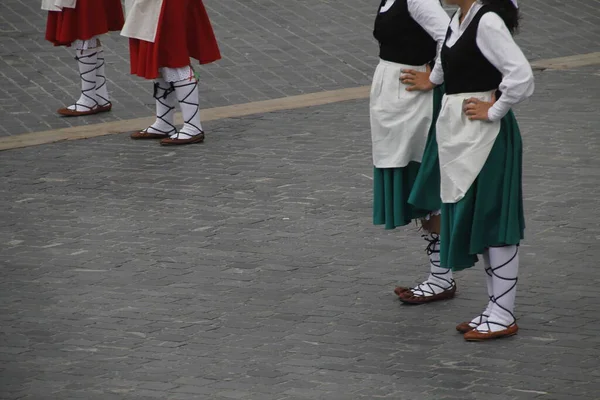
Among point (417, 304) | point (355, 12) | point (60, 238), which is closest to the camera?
point (417, 304)

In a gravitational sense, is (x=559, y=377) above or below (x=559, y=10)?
above

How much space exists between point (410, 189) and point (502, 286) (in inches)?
30.6

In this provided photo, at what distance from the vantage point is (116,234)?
7910 mm

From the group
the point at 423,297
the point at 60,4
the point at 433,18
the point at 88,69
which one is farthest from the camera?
the point at 88,69

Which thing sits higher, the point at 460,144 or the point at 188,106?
the point at 460,144

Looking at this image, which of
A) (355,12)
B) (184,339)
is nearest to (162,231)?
(184,339)

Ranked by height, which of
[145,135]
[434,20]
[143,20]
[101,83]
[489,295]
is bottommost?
[145,135]

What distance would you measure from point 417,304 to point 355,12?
26.8 ft

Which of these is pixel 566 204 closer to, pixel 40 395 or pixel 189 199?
pixel 189 199

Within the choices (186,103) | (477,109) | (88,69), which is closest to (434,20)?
(477,109)

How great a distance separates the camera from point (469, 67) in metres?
5.90

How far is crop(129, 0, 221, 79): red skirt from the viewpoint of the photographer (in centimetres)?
964

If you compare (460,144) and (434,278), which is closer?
(460,144)

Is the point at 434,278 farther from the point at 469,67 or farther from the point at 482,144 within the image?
the point at 469,67
